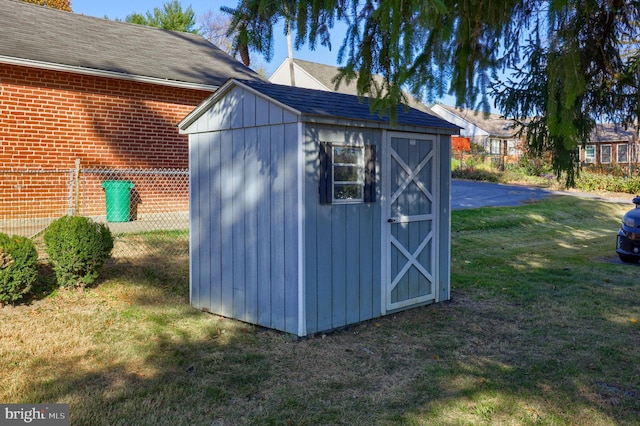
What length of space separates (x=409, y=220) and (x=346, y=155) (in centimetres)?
133

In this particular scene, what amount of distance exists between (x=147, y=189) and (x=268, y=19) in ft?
28.6

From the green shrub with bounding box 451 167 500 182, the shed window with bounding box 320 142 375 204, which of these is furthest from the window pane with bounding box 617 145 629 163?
the shed window with bounding box 320 142 375 204

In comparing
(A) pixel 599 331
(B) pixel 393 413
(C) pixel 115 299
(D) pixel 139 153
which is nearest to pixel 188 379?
(B) pixel 393 413

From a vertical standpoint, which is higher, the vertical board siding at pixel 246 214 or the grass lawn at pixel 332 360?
the vertical board siding at pixel 246 214

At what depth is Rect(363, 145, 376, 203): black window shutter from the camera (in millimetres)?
6375

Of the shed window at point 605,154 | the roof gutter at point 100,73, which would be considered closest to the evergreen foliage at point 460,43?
the roof gutter at point 100,73

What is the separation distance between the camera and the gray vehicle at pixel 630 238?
33.4ft

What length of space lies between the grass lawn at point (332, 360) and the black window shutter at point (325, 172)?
1484mm

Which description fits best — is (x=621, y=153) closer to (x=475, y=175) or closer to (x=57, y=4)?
(x=475, y=175)

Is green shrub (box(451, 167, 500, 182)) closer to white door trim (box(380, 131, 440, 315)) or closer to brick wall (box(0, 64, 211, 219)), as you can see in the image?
brick wall (box(0, 64, 211, 219))

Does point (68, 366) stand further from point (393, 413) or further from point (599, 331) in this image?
point (599, 331)

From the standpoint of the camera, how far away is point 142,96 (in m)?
12.5

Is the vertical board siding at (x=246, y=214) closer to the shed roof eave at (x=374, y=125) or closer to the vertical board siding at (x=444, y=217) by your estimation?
the shed roof eave at (x=374, y=125)

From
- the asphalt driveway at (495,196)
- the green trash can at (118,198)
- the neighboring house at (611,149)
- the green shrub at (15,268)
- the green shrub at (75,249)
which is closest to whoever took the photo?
the green shrub at (15,268)
